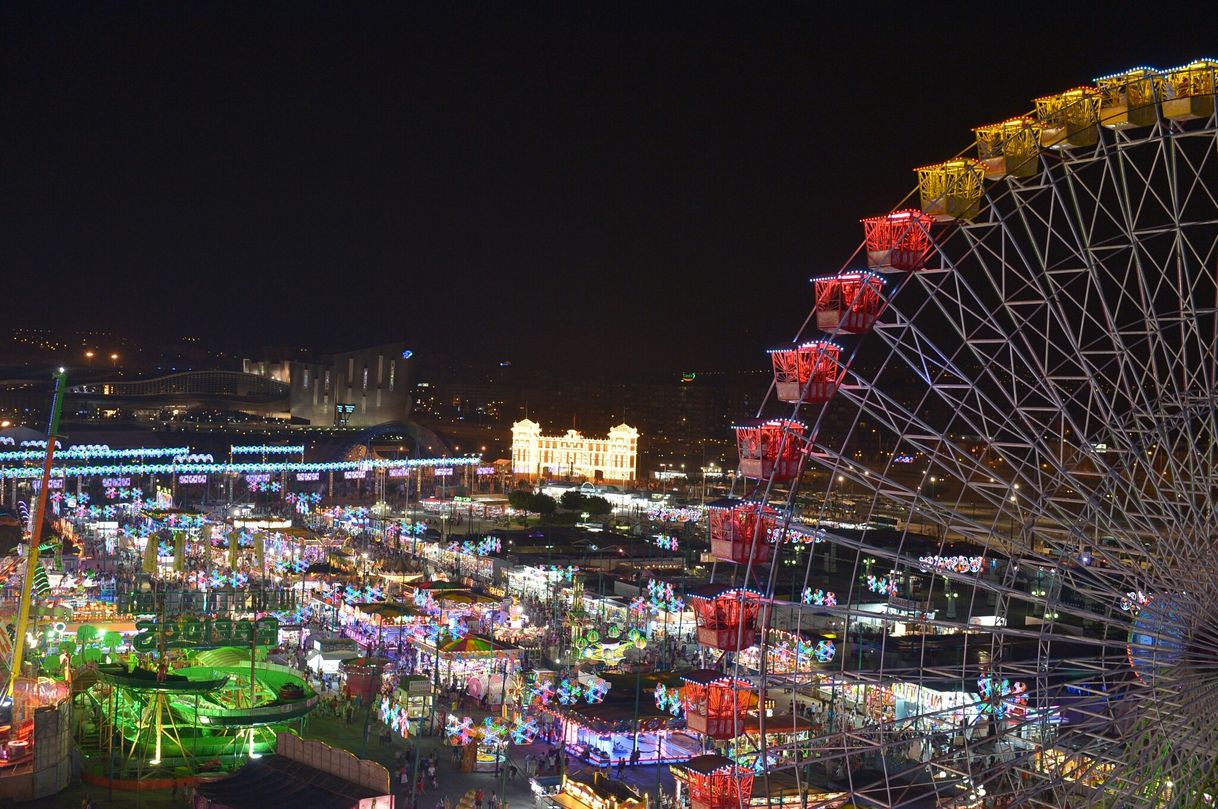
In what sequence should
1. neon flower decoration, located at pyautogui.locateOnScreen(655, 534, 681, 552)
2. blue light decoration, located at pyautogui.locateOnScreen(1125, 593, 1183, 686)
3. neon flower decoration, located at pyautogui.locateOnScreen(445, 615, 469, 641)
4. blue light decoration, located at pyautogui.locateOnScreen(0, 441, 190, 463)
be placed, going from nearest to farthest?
blue light decoration, located at pyautogui.locateOnScreen(1125, 593, 1183, 686) < neon flower decoration, located at pyautogui.locateOnScreen(445, 615, 469, 641) < neon flower decoration, located at pyautogui.locateOnScreen(655, 534, 681, 552) < blue light decoration, located at pyautogui.locateOnScreen(0, 441, 190, 463)

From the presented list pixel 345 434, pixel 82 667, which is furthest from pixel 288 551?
pixel 345 434

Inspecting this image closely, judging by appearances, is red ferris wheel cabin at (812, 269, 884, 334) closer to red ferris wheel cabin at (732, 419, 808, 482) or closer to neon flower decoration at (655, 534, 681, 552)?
red ferris wheel cabin at (732, 419, 808, 482)

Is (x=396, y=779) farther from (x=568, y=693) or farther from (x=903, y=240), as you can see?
(x=903, y=240)

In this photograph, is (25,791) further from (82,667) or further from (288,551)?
(288,551)

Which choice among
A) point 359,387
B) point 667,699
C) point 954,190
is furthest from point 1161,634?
point 359,387

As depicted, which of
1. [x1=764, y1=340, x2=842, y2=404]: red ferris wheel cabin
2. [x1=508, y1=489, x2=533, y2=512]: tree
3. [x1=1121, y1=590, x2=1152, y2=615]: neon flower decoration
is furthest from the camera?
[x1=508, y1=489, x2=533, y2=512]: tree

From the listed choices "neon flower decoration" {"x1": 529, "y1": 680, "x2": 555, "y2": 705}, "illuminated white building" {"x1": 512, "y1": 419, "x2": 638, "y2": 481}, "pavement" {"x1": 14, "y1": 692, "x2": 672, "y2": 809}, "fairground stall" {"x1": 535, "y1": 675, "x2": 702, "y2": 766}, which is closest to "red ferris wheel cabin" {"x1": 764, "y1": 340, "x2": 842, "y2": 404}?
"pavement" {"x1": 14, "y1": 692, "x2": 672, "y2": 809}

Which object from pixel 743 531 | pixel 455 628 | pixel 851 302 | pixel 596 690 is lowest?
pixel 596 690

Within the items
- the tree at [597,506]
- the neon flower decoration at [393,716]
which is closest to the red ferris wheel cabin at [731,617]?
the neon flower decoration at [393,716]

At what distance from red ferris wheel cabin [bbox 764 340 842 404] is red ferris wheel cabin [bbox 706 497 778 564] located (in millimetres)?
1526

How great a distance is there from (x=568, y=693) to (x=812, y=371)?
13385 mm

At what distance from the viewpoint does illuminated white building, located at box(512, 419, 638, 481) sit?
4124 inches

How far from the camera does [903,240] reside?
647 inches

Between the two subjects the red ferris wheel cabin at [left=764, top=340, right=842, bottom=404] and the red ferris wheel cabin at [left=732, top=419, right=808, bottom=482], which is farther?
the red ferris wheel cabin at [left=764, top=340, right=842, bottom=404]
